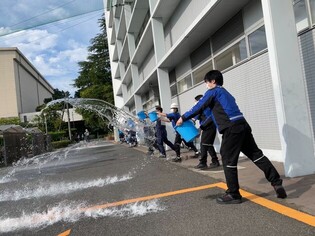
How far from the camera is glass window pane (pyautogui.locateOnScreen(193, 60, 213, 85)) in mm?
12943

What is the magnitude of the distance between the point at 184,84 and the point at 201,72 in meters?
2.69

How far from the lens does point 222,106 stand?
207 inches

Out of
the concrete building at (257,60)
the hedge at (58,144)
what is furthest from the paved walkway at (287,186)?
the hedge at (58,144)

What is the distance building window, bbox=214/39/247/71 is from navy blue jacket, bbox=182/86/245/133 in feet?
15.9

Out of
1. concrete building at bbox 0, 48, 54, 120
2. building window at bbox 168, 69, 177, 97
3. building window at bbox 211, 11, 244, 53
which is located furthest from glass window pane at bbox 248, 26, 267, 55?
concrete building at bbox 0, 48, 54, 120

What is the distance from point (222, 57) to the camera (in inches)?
457

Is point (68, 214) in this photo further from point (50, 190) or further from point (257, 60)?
point (257, 60)

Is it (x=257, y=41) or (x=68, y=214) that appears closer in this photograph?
(x=68, y=214)

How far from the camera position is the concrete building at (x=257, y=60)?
20.7 ft

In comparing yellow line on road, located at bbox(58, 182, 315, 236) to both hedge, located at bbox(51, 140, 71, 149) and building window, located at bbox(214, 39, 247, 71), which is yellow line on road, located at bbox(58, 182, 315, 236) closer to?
building window, located at bbox(214, 39, 247, 71)

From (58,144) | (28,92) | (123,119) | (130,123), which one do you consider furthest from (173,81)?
(28,92)

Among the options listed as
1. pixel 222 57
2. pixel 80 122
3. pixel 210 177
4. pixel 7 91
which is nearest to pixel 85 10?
pixel 222 57

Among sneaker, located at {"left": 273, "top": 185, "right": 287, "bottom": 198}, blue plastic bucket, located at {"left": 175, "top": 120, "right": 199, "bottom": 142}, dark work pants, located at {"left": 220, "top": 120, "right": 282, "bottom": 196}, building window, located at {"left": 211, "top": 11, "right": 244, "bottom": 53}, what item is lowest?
sneaker, located at {"left": 273, "top": 185, "right": 287, "bottom": 198}

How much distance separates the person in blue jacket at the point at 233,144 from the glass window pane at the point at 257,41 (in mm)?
3896
